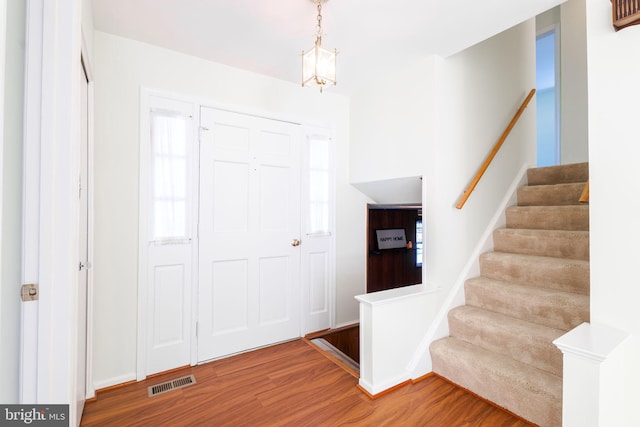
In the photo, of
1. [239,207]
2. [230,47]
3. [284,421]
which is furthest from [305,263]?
[230,47]

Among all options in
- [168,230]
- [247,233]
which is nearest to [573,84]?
[247,233]

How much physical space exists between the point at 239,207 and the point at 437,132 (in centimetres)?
175

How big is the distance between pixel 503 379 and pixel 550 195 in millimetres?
1887

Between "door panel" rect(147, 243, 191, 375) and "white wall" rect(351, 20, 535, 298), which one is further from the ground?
"white wall" rect(351, 20, 535, 298)

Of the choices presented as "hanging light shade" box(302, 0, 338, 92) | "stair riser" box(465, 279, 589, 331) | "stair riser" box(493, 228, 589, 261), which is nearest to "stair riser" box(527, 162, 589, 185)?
"stair riser" box(493, 228, 589, 261)

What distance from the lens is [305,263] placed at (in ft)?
9.77

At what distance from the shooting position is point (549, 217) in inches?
104

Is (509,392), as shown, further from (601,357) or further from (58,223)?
(58,223)

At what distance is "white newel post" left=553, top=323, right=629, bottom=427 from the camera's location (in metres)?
1.20

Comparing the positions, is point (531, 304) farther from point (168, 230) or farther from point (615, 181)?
point (168, 230)

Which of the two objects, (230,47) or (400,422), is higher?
(230,47)

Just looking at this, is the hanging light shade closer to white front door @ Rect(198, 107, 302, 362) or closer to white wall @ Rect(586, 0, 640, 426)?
white front door @ Rect(198, 107, 302, 362)

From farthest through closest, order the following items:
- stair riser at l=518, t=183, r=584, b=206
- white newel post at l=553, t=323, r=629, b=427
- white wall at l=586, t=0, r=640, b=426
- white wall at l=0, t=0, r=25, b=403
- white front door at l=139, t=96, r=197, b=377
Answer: stair riser at l=518, t=183, r=584, b=206 < white front door at l=139, t=96, r=197, b=377 < white wall at l=586, t=0, r=640, b=426 < white newel post at l=553, t=323, r=629, b=427 < white wall at l=0, t=0, r=25, b=403

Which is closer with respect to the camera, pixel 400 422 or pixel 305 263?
pixel 400 422
